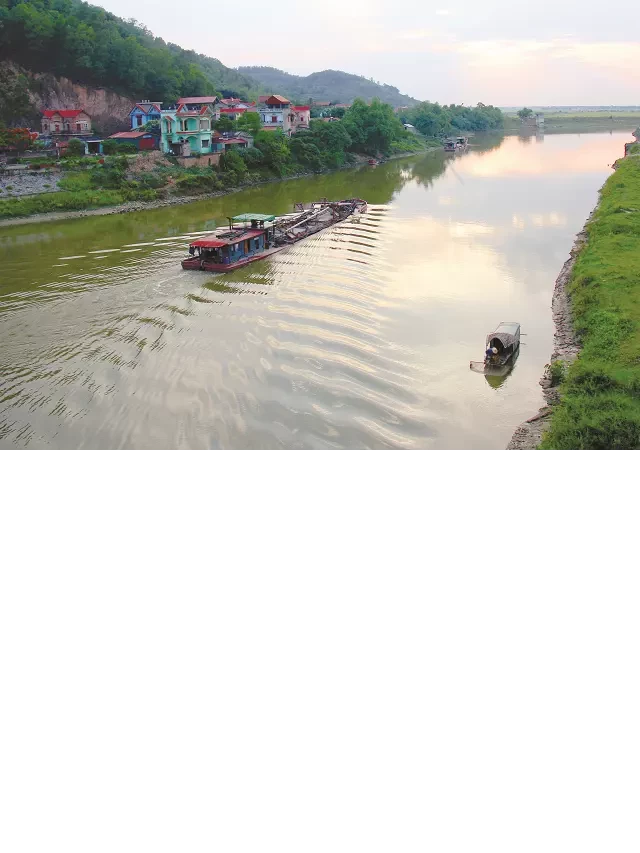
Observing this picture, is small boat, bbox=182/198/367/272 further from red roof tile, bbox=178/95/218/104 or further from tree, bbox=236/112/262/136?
tree, bbox=236/112/262/136

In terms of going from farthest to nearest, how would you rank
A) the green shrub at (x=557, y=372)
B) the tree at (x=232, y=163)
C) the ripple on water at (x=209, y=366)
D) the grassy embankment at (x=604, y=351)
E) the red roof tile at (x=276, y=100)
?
the red roof tile at (x=276, y=100) → the tree at (x=232, y=163) → the green shrub at (x=557, y=372) → the ripple on water at (x=209, y=366) → the grassy embankment at (x=604, y=351)

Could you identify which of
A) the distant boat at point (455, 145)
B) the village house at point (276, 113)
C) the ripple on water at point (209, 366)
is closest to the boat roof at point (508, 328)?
the ripple on water at point (209, 366)

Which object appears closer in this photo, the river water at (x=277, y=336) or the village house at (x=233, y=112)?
the river water at (x=277, y=336)

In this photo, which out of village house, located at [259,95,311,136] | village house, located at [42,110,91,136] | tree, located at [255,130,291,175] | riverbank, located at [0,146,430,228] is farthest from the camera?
village house, located at [259,95,311,136]

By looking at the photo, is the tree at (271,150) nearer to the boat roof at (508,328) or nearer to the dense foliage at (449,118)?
the boat roof at (508,328)

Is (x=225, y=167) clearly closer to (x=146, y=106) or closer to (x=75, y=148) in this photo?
(x=146, y=106)

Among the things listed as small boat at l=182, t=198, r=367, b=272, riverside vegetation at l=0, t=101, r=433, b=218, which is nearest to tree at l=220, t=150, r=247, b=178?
riverside vegetation at l=0, t=101, r=433, b=218

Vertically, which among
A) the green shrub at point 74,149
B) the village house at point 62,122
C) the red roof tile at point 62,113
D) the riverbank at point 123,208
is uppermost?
the red roof tile at point 62,113
